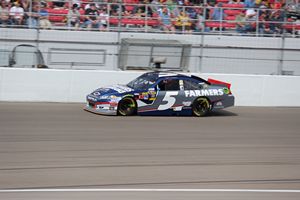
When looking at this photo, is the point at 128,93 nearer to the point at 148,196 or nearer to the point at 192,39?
the point at 192,39

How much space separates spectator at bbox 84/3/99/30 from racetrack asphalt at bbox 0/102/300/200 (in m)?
5.04

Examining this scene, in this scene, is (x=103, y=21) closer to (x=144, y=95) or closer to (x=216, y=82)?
(x=216, y=82)

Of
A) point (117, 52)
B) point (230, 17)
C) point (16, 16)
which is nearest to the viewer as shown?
point (117, 52)

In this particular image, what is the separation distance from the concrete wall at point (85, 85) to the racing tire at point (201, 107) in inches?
106

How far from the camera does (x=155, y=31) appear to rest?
2038 centimetres

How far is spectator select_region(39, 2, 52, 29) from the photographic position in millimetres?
19641

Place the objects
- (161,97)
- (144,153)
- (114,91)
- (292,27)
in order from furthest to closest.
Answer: (292,27) → (161,97) → (114,91) → (144,153)

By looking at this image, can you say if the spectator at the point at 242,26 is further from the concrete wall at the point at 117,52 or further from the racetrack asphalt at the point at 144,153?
the racetrack asphalt at the point at 144,153

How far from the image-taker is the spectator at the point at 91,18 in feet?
65.2

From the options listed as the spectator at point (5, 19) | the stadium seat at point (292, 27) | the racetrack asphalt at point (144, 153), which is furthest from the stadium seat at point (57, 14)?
the stadium seat at point (292, 27)

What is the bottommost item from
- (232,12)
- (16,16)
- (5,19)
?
(5,19)

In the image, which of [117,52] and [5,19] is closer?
[117,52]

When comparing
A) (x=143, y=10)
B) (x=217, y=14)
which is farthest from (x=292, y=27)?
(x=143, y=10)

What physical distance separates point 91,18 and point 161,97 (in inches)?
228
